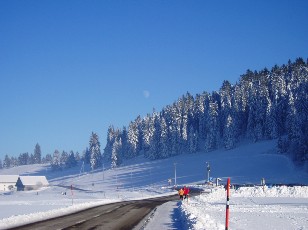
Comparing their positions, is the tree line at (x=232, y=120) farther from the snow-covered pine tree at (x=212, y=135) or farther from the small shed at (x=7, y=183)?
the small shed at (x=7, y=183)

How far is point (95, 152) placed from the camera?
173750 millimetres

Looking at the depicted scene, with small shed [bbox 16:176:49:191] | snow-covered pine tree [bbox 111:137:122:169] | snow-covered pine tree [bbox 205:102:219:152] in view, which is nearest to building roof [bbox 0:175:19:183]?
small shed [bbox 16:176:49:191]

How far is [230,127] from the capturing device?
4914 inches

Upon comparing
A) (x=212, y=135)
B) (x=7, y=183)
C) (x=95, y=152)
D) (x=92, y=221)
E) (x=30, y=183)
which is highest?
(x=212, y=135)

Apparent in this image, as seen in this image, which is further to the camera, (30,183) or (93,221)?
(30,183)

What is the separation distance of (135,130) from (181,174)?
194ft

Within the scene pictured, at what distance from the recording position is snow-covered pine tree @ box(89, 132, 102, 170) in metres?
172

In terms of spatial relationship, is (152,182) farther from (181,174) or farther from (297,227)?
(297,227)

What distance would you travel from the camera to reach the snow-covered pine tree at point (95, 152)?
17238 cm

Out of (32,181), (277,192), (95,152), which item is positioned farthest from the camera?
(95,152)

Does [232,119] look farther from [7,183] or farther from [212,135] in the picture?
[7,183]

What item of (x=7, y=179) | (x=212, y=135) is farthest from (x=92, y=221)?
(x=7, y=179)

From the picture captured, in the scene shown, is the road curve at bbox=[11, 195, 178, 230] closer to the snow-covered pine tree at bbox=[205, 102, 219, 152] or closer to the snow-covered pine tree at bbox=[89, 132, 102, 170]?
the snow-covered pine tree at bbox=[205, 102, 219, 152]

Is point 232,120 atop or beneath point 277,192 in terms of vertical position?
atop
